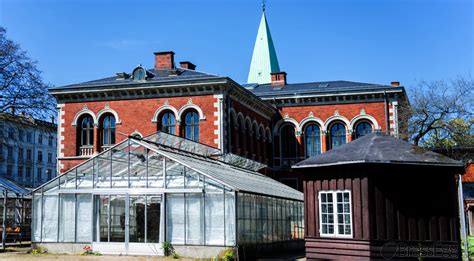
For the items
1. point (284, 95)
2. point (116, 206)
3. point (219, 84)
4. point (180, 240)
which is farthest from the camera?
point (284, 95)

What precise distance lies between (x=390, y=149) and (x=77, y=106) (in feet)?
68.4

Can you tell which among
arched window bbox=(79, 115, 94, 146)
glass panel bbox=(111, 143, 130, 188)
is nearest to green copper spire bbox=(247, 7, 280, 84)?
arched window bbox=(79, 115, 94, 146)

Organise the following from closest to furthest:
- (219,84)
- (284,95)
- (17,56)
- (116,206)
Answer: (116,206), (17,56), (219,84), (284,95)

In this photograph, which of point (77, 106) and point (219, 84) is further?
point (77, 106)

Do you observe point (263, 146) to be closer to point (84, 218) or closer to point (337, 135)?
point (337, 135)

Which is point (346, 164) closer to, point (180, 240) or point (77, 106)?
point (180, 240)

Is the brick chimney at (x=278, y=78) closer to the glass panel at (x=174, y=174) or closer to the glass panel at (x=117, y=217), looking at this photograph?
the glass panel at (x=174, y=174)

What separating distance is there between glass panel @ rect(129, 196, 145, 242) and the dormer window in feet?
40.7


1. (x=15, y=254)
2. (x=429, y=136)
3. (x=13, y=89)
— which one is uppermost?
(x=13, y=89)

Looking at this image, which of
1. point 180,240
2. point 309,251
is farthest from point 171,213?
point 309,251

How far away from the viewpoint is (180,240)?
64.0ft

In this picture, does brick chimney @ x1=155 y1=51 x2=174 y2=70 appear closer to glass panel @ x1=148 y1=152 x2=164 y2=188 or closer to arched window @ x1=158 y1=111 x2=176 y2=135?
arched window @ x1=158 y1=111 x2=176 y2=135

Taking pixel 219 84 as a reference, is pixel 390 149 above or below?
below

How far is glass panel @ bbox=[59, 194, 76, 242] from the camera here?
21062 millimetres
